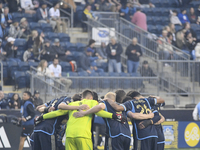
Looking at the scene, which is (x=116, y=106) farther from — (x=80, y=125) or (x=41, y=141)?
(x=41, y=141)

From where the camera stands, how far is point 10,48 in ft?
53.7

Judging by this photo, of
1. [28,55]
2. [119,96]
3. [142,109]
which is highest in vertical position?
[28,55]

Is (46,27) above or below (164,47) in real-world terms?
above

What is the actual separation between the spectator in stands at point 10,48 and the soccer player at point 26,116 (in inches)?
206

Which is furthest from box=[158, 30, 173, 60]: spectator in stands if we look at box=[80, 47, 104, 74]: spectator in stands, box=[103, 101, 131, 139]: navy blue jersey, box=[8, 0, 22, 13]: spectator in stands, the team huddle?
box=[103, 101, 131, 139]: navy blue jersey

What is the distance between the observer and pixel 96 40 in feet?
60.5

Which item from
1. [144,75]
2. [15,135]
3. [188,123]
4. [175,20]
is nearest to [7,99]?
[15,135]

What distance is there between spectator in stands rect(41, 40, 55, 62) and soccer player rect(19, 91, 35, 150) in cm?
481

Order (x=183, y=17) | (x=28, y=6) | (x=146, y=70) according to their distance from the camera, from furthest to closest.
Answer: (x=183, y=17) < (x=28, y=6) < (x=146, y=70)

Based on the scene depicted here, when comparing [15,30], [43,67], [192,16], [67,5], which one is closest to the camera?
[43,67]

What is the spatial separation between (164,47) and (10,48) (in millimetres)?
6371

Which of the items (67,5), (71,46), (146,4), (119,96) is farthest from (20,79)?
(146,4)

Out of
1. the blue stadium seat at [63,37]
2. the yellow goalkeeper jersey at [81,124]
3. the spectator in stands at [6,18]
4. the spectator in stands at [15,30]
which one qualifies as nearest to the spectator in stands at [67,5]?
Result: the blue stadium seat at [63,37]

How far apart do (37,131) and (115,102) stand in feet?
5.97
